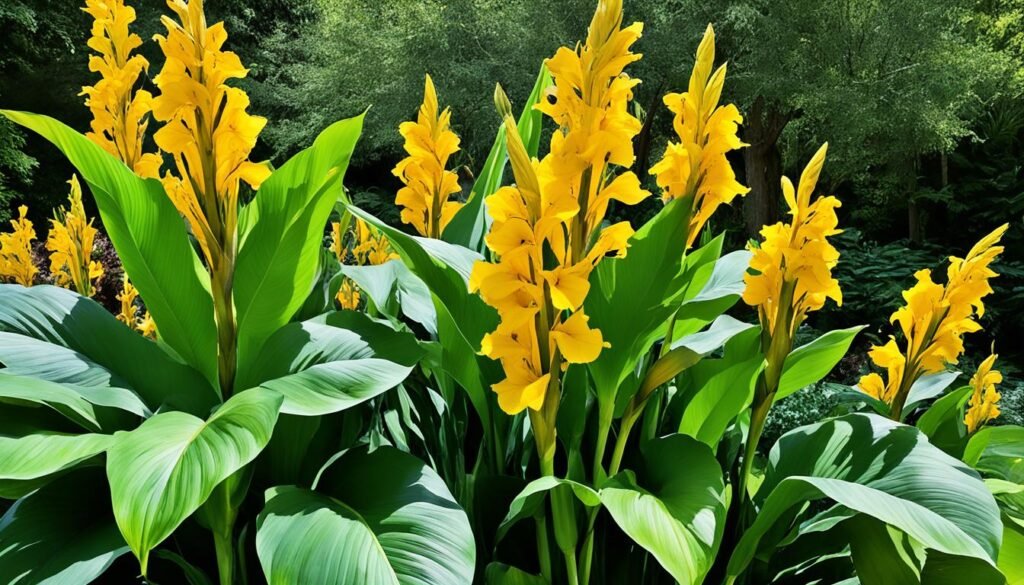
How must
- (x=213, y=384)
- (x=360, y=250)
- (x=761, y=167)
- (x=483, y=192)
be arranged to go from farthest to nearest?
(x=761, y=167), (x=360, y=250), (x=483, y=192), (x=213, y=384)

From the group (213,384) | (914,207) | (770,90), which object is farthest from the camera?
(914,207)

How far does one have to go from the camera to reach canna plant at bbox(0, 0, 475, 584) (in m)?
0.90

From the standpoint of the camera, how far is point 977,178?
982 cm

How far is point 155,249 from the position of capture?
3.71 feet

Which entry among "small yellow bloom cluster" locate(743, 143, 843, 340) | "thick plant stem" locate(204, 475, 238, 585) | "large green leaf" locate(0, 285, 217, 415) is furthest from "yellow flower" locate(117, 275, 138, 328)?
"small yellow bloom cluster" locate(743, 143, 843, 340)

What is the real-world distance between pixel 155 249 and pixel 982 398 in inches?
76.5

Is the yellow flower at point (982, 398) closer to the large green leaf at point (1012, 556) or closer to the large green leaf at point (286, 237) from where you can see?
the large green leaf at point (1012, 556)

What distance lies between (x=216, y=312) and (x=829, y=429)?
3.38ft

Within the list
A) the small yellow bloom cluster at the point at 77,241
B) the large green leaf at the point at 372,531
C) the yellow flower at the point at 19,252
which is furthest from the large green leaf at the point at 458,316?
the yellow flower at the point at 19,252

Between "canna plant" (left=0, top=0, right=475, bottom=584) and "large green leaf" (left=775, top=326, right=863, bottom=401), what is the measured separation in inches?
25.6

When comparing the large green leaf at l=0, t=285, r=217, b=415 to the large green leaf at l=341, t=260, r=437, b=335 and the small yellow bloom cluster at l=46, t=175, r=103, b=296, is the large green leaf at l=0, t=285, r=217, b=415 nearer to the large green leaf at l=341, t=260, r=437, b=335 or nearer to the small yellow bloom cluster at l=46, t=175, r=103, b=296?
the large green leaf at l=341, t=260, r=437, b=335

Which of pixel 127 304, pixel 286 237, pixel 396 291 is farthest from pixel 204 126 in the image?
pixel 127 304

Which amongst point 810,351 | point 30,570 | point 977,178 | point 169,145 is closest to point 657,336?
point 810,351

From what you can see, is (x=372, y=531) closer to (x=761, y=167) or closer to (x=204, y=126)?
(x=204, y=126)
